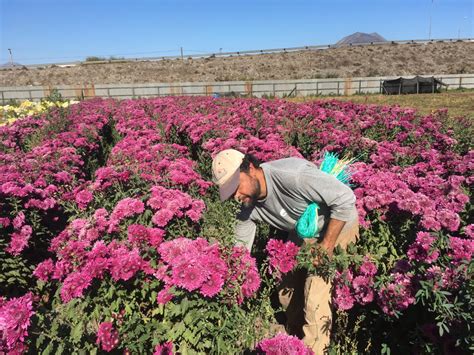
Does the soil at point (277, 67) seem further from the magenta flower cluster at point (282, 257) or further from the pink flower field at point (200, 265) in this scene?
the magenta flower cluster at point (282, 257)

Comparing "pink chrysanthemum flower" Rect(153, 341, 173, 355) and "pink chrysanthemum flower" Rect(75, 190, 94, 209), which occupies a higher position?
"pink chrysanthemum flower" Rect(75, 190, 94, 209)

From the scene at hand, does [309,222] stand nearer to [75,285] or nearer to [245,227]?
[245,227]

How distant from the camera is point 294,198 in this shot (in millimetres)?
2625

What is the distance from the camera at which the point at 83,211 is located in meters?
3.32

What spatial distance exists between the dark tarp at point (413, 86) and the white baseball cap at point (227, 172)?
27.1m

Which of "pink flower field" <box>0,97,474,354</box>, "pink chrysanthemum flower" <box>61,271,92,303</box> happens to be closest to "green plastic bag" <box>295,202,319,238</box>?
"pink flower field" <box>0,97,474,354</box>

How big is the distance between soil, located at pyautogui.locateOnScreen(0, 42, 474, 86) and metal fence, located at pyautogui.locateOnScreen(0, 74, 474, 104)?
1136cm

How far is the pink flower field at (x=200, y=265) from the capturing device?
6.44 feet

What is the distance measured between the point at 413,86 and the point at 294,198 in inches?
1083

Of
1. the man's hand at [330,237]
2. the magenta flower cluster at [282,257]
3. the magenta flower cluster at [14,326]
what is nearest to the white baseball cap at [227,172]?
the magenta flower cluster at [282,257]

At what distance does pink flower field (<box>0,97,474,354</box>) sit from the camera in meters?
1.96

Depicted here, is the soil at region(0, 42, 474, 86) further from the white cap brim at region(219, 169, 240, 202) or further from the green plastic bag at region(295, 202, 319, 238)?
the white cap brim at region(219, 169, 240, 202)

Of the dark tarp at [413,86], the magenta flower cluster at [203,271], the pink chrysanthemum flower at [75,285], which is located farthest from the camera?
the dark tarp at [413,86]

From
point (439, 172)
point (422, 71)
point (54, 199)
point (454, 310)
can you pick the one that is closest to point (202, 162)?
point (54, 199)
